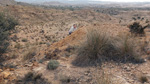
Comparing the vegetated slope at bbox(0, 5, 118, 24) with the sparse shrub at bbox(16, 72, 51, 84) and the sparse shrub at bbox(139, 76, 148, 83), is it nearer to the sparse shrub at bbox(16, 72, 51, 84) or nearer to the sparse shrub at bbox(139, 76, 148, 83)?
the sparse shrub at bbox(16, 72, 51, 84)

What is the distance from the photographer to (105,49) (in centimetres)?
508

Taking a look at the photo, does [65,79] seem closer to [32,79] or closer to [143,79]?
[32,79]

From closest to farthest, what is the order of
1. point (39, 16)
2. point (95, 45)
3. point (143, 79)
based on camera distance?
point (143, 79) < point (95, 45) < point (39, 16)

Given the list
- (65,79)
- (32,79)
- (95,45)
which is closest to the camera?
(65,79)

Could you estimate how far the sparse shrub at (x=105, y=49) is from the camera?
4.82m

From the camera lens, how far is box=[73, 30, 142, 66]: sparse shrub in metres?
4.82

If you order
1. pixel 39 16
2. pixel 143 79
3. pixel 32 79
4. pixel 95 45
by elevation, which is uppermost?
pixel 95 45

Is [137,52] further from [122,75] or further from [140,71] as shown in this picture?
[122,75]

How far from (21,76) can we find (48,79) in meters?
0.99

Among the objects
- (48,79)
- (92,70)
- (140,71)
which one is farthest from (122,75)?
(48,79)

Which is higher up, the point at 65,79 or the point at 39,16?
the point at 39,16

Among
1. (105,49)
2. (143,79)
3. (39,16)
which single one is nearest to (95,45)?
(105,49)

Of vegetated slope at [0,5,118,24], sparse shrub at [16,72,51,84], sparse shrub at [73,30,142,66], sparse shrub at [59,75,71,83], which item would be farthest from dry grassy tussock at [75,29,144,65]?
vegetated slope at [0,5,118,24]

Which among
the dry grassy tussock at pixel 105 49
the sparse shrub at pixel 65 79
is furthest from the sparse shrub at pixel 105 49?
the sparse shrub at pixel 65 79
